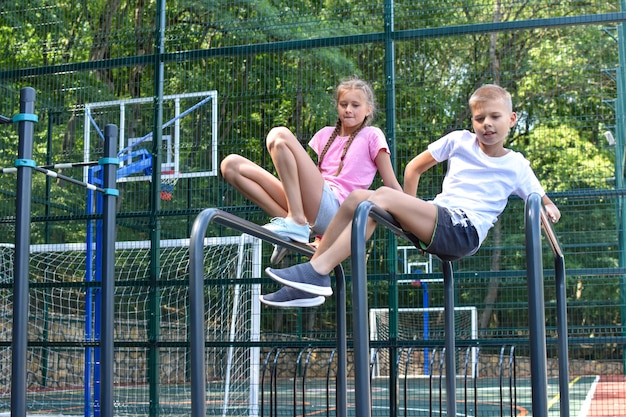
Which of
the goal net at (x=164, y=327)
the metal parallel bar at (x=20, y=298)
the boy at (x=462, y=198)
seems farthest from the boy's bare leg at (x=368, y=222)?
the goal net at (x=164, y=327)

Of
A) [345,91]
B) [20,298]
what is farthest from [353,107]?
[20,298]

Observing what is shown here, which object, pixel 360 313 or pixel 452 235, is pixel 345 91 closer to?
pixel 452 235

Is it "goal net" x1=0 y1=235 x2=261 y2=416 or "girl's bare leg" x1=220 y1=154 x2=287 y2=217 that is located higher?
"girl's bare leg" x1=220 y1=154 x2=287 y2=217

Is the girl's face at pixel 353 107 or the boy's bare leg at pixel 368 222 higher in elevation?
the girl's face at pixel 353 107

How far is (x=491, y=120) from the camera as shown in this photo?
343 centimetres

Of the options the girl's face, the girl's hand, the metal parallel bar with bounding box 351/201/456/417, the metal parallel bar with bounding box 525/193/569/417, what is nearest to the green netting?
the girl's face

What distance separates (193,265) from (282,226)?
942 mm

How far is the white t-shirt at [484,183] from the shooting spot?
11.2ft

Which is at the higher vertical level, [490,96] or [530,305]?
[490,96]

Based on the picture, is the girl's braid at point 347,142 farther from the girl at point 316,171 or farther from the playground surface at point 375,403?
the playground surface at point 375,403

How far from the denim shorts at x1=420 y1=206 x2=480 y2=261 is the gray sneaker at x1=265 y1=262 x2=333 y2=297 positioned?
1.70ft

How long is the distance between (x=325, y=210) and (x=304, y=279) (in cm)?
70

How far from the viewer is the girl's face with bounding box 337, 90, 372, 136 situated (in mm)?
3802

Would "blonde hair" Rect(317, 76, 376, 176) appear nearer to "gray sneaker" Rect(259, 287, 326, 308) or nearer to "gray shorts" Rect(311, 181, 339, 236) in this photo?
"gray shorts" Rect(311, 181, 339, 236)
